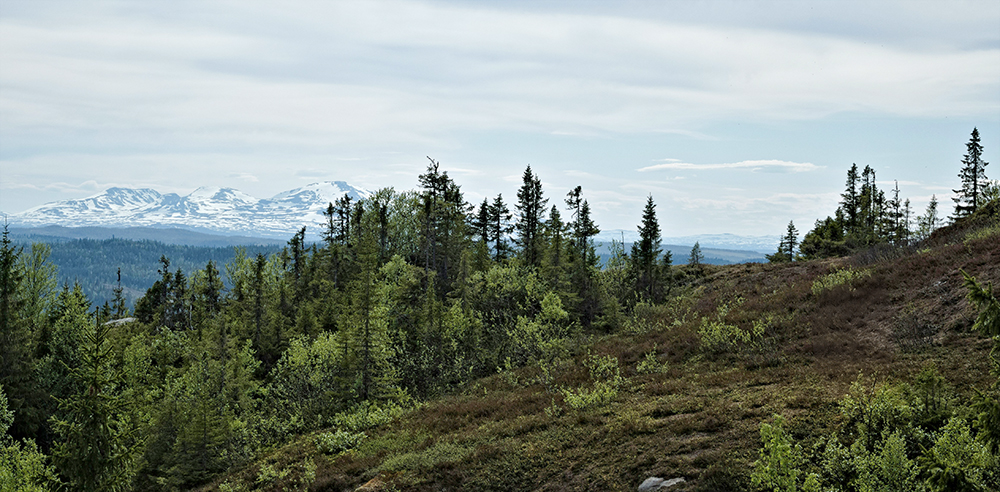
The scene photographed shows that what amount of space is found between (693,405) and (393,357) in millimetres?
26572

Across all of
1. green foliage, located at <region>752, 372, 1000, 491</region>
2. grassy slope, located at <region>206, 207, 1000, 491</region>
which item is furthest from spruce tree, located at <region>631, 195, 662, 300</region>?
green foliage, located at <region>752, 372, 1000, 491</region>

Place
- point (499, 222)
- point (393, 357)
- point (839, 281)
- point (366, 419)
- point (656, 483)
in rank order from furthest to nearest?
point (499, 222) → point (393, 357) → point (839, 281) → point (366, 419) → point (656, 483)

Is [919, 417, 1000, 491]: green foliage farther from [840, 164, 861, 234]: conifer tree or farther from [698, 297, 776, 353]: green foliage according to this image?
[840, 164, 861, 234]: conifer tree

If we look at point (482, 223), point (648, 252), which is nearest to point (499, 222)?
point (482, 223)

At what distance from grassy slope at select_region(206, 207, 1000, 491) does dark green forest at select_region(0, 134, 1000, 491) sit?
601 millimetres

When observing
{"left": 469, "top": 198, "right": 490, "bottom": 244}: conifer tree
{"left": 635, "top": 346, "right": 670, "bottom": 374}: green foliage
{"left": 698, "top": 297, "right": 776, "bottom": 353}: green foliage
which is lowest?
{"left": 635, "top": 346, "right": 670, "bottom": 374}: green foliage

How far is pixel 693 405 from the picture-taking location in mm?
15453

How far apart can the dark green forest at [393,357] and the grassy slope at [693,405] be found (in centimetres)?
60

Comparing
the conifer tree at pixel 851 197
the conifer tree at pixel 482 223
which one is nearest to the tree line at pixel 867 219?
the conifer tree at pixel 851 197

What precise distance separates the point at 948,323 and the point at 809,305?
288 inches

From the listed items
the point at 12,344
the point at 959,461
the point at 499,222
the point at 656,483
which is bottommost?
the point at 12,344

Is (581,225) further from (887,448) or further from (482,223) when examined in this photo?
(887,448)

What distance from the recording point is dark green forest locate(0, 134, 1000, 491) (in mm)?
10453

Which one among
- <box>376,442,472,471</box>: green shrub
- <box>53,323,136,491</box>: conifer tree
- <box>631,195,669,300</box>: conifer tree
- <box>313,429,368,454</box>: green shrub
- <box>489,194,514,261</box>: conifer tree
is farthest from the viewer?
<box>489,194,514,261</box>: conifer tree
